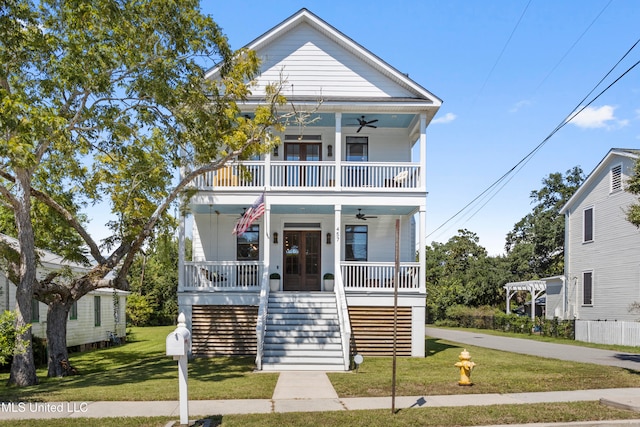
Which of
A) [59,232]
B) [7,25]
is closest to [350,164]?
[59,232]

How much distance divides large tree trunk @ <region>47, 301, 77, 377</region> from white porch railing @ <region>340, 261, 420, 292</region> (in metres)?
7.95

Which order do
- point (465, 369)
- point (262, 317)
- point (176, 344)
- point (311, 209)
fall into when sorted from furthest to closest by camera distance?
point (311, 209)
point (262, 317)
point (465, 369)
point (176, 344)

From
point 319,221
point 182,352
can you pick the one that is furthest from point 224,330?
point 182,352

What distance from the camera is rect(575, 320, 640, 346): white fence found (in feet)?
71.8

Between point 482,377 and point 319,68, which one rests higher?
point 319,68

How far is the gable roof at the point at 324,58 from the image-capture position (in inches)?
716

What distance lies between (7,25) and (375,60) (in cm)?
1096

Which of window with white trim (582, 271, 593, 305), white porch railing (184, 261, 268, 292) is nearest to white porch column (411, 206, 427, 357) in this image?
white porch railing (184, 261, 268, 292)

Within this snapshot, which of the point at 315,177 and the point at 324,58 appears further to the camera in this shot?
the point at 324,58

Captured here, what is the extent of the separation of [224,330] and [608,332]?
16.4 m

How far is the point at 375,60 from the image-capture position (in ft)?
59.4

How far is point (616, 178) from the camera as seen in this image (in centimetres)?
2397

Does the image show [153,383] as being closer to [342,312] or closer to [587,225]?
[342,312]

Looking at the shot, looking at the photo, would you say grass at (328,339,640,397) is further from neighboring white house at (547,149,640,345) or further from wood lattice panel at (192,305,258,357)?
neighboring white house at (547,149,640,345)
